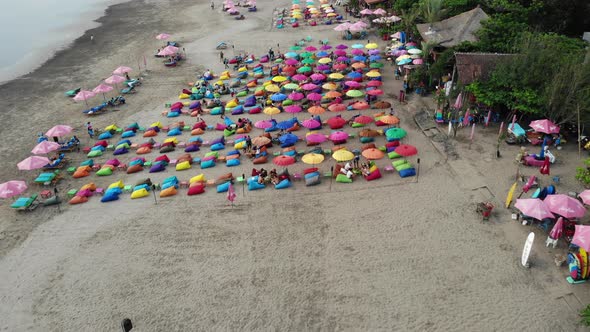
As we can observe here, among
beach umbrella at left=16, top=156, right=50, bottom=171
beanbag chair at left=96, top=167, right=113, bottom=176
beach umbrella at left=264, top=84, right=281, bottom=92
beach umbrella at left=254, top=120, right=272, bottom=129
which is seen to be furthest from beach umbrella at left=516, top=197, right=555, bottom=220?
beach umbrella at left=16, top=156, right=50, bottom=171

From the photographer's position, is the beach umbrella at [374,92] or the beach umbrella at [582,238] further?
the beach umbrella at [374,92]

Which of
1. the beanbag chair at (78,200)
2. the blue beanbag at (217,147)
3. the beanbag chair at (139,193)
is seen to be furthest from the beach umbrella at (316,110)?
the beanbag chair at (78,200)

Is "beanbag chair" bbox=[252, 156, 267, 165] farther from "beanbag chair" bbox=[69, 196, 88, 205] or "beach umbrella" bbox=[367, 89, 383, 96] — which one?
"beach umbrella" bbox=[367, 89, 383, 96]

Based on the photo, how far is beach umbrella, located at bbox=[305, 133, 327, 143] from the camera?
21828 millimetres

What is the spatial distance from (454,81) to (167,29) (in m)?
34.6

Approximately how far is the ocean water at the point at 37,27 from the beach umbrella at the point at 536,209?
132 ft

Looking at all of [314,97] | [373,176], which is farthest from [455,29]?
[373,176]

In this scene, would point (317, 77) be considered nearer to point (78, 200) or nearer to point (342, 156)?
point (342, 156)

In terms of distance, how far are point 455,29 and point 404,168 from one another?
1509 cm

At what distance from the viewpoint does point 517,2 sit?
28500mm

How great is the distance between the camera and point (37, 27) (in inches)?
2041

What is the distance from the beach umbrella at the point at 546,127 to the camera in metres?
20.1

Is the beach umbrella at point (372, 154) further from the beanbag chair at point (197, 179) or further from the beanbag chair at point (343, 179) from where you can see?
the beanbag chair at point (197, 179)

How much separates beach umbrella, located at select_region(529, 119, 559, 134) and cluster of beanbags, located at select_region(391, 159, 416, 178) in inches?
251
